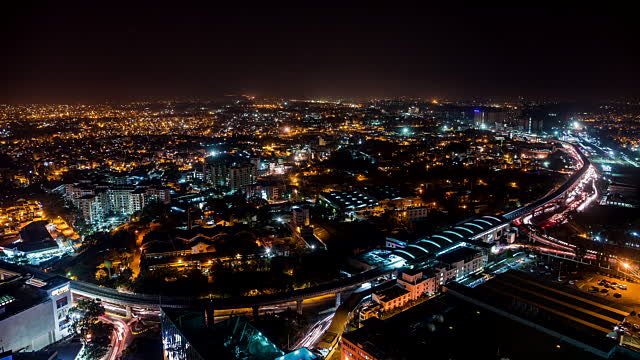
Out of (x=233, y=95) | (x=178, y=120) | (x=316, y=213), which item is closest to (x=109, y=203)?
(x=316, y=213)

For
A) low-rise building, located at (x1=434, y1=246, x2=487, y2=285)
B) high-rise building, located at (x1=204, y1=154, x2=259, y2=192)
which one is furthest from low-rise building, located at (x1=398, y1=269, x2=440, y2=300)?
high-rise building, located at (x1=204, y1=154, x2=259, y2=192)

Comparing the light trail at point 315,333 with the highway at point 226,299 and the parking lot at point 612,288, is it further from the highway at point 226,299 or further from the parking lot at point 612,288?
the parking lot at point 612,288

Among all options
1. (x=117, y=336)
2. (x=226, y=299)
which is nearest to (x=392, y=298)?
(x=226, y=299)

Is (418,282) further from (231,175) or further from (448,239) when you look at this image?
(231,175)

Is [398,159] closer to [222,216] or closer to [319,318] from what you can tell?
[222,216]

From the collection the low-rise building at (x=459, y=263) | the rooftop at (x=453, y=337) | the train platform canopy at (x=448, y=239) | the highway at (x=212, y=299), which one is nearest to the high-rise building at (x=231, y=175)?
the highway at (x=212, y=299)

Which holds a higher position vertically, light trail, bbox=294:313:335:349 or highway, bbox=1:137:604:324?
highway, bbox=1:137:604:324

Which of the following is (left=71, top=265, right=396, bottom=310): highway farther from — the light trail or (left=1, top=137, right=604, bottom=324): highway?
the light trail

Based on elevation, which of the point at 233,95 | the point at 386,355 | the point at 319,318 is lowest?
the point at 319,318

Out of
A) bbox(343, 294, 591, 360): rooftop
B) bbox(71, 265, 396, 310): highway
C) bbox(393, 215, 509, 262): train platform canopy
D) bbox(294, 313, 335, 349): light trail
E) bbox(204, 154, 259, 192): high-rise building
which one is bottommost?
bbox(294, 313, 335, 349): light trail
